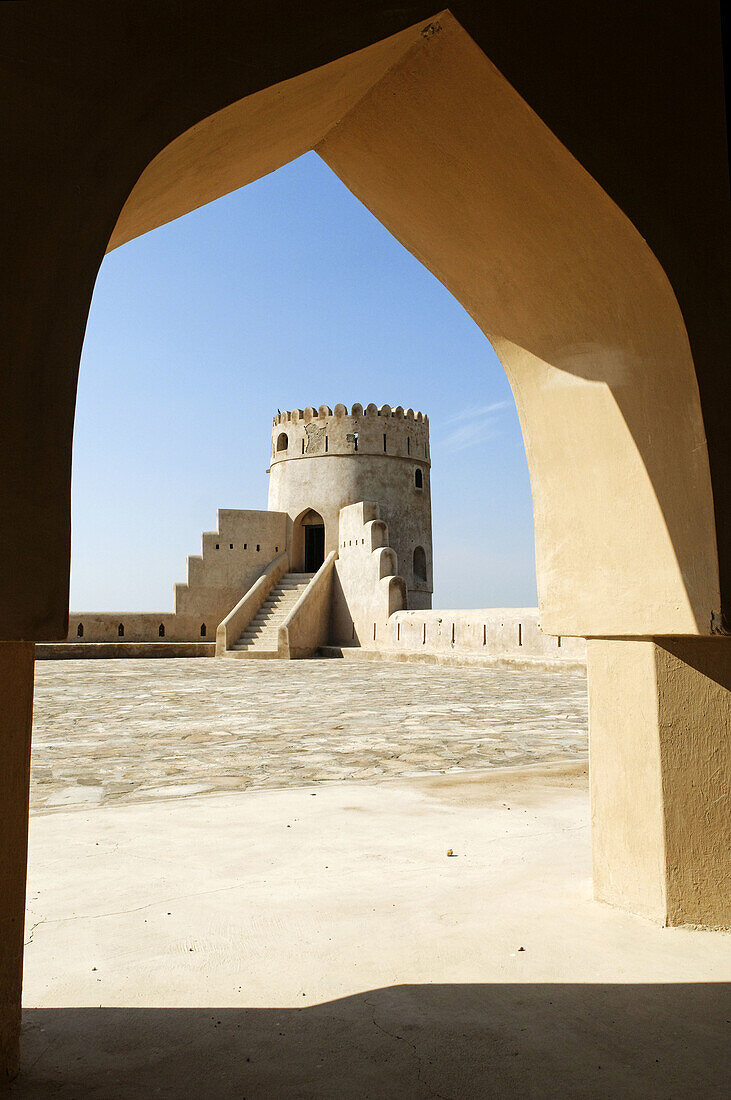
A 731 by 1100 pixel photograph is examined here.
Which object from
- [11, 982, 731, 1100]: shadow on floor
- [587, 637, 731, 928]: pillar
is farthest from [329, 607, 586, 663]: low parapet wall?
[11, 982, 731, 1100]: shadow on floor

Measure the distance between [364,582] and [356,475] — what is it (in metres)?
6.01

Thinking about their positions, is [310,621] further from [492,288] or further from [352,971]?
[352,971]

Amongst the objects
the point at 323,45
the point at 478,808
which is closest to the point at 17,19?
the point at 323,45

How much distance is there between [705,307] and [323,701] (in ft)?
28.4

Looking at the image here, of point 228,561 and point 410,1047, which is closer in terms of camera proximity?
point 410,1047

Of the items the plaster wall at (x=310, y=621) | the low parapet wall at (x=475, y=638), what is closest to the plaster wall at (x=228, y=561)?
the plaster wall at (x=310, y=621)

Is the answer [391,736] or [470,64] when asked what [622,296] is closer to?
[470,64]

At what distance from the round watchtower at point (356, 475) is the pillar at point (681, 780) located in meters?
24.9

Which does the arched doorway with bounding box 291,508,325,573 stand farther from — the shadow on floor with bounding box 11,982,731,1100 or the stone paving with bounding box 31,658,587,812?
the shadow on floor with bounding box 11,982,731,1100

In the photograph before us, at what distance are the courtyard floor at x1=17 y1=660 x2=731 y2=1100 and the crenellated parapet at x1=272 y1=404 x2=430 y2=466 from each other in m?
22.9

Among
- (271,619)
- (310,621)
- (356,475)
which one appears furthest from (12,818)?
(356,475)

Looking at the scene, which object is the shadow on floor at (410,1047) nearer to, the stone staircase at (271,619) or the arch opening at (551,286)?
the arch opening at (551,286)

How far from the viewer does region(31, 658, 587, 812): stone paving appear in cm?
571

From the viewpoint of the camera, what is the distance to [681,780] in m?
2.95
